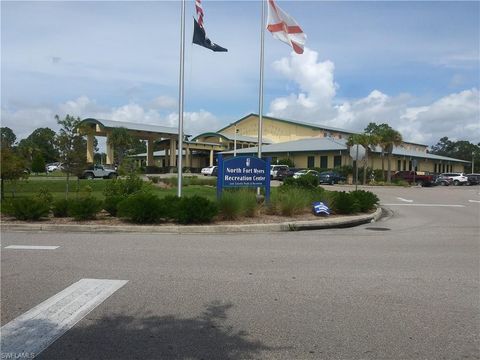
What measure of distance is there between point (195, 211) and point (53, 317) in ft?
23.9

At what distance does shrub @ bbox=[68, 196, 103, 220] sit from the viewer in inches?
493

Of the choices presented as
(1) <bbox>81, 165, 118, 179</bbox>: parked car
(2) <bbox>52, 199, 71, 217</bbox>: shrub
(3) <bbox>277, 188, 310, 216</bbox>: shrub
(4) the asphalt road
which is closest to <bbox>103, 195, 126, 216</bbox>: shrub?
(2) <bbox>52, 199, 71, 217</bbox>: shrub

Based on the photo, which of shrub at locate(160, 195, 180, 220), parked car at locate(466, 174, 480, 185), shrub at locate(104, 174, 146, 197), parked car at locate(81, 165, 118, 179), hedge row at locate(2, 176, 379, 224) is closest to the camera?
hedge row at locate(2, 176, 379, 224)

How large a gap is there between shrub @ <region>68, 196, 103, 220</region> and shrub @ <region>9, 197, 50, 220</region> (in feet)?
2.40

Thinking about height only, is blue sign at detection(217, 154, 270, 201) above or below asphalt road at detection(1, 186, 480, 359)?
above

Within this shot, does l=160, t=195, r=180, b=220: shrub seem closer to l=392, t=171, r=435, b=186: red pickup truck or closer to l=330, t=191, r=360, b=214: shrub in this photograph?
l=330, t=191, r=360, b=214: shrub

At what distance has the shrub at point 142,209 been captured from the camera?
12164 millimetres

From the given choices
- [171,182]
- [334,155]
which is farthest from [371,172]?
[171,182]

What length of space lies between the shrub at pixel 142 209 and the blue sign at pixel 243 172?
2.50m

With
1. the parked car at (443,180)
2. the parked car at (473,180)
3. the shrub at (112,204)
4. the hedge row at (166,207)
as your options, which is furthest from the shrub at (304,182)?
the parked car at (473,180)

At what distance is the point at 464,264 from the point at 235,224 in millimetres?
5769

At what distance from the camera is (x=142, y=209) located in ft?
39.9

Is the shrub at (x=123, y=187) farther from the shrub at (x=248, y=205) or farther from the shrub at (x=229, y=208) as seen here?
the shrub at (x=248, y=205)

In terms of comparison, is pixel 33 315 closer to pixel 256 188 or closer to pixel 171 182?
pixel 256 188
